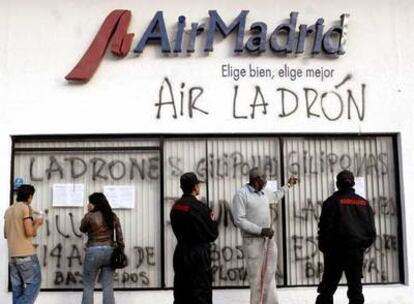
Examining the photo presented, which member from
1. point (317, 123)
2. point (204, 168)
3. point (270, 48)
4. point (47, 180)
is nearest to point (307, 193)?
point (317, 123)

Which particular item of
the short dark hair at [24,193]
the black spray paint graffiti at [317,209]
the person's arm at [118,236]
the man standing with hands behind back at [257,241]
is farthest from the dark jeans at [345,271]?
the short dark hair at [24,193]

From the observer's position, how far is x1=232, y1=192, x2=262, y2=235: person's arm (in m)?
7.32

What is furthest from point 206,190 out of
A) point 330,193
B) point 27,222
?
point 27,222

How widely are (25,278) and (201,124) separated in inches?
126

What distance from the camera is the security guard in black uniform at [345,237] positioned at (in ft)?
22.4

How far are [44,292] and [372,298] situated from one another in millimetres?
4726

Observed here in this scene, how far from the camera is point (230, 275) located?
27.7 feet

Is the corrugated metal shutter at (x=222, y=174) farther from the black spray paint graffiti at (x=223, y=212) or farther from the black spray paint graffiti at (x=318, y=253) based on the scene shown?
the black spray paint graffiti at (x=318, y=253)

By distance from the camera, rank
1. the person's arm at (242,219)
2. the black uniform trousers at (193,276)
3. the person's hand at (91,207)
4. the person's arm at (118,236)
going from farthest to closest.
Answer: the person's hand at (91,207) < the person's arm at (118,236) < the person's arm at (242,219) < the black uniform trousers at (193,276)

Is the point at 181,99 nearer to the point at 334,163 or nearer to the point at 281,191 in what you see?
the point at 281,191

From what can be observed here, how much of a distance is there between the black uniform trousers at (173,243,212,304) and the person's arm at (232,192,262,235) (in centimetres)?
125

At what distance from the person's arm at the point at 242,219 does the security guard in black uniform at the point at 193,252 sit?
118 cm

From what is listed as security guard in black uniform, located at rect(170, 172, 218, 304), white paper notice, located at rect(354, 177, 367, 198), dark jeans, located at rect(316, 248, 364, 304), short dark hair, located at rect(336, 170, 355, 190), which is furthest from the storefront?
security guard in black uniform, located at rect(170, 172, 218, 304)

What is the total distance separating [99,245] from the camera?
7.52 m
